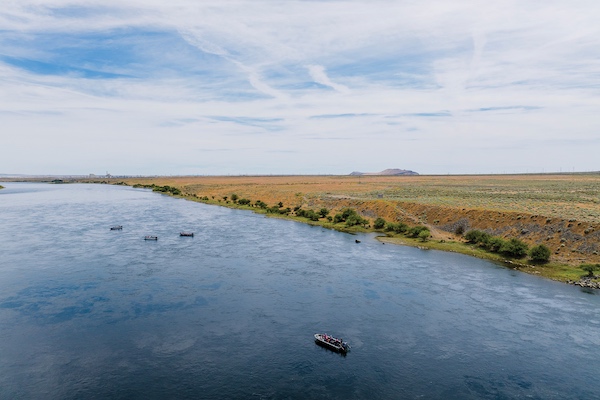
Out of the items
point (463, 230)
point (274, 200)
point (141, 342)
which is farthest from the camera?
point (274, 200)

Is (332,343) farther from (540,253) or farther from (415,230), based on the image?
(415,230)

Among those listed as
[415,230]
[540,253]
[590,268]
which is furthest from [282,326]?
[415,230]

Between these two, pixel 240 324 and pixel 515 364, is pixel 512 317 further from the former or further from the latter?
pixel 240 324

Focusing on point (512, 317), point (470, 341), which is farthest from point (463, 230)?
point (470, 341)

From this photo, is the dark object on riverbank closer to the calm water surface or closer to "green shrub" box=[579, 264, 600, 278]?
the calm water surface

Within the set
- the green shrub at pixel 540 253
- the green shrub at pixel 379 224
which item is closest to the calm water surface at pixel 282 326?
the green shrub at pixel 540 253

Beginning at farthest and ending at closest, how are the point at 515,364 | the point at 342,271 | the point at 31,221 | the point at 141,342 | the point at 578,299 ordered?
the point at 31,221 < the point at 342,271 < the point at 578,299 < the point at 141,342 < the point at 515,364

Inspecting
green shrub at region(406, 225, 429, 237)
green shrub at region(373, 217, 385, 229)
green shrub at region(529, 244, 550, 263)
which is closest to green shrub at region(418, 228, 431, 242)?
green shrub at region(406, 225, 429, 237)
